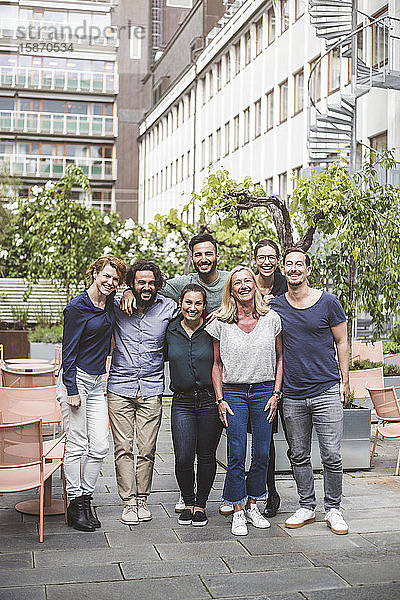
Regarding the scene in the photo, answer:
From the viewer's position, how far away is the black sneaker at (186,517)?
687 centimetres

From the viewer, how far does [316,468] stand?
8797mm

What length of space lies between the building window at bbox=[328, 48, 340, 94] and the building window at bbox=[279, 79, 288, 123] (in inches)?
A: 174

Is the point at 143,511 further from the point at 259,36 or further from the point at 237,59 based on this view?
the point at 237,59

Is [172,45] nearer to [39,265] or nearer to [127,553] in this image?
[39,265]

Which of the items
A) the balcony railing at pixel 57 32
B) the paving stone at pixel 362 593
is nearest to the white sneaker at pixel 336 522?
the paving stone at pixel 362 593

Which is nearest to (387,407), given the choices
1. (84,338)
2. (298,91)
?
(84,338)

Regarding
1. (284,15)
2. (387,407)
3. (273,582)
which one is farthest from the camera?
(284,15)

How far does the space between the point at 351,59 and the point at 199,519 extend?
1596cm

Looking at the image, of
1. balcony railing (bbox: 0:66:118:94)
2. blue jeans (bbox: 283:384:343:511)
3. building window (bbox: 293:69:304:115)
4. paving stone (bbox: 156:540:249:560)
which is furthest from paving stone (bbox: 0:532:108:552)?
balcony railing (bbox: 0:66:118:94)

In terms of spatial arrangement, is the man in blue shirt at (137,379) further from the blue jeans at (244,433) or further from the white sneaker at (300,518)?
the white sneaker at (300,518)

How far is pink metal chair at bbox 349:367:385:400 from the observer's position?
10.2m

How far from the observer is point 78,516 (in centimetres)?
668

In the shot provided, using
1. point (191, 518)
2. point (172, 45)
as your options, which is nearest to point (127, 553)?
point (191, 518)

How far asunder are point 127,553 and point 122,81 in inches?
1380
